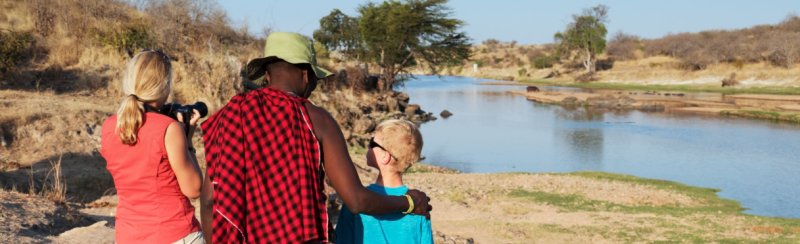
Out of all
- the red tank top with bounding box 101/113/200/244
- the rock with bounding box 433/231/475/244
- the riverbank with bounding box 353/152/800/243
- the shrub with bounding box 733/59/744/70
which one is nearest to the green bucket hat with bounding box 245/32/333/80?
the red tank top with bounding box 101/113/200/244

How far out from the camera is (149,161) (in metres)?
2.17

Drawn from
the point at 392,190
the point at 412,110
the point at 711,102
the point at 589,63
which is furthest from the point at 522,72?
the point at 392,190

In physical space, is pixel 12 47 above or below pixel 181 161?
above

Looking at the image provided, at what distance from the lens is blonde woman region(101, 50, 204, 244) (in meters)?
2.15

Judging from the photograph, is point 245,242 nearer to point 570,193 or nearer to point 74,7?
point 570,193

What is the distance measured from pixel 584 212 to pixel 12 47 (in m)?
10.6

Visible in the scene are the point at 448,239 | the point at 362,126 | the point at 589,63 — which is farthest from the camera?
the point at 589,63

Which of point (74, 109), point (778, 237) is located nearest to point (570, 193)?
point (778, 237)

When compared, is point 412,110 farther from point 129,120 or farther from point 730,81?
point 730,81

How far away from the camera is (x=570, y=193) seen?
10.2 metres

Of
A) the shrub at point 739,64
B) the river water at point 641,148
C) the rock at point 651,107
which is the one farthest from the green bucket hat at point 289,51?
the shrub at point 739,64

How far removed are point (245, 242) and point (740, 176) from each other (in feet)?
45.4

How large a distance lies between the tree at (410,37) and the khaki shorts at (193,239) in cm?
3191

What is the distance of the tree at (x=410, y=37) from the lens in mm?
34844
